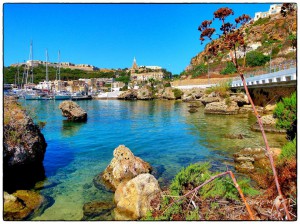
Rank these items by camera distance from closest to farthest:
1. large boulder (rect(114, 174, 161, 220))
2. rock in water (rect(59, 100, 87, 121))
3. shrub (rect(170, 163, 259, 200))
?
shrub (rect(170, 163, 259, 200)) → large boulder (rect(114, 174, 161, 220)) → rock in water (rect(59, 100, 87, 121))

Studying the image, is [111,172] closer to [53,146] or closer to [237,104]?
[53,146]

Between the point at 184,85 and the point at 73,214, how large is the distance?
71.4m

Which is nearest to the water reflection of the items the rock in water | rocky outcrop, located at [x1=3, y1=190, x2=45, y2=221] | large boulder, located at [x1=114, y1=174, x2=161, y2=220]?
the rock in water

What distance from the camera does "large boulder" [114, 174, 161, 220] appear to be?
7.49m

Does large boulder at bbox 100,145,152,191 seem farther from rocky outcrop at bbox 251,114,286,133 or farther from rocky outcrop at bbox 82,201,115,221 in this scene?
rocky outcrop at bbox 251,114,286,133

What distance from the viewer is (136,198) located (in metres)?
7.65

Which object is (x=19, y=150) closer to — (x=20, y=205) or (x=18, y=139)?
(x=18, y=139)

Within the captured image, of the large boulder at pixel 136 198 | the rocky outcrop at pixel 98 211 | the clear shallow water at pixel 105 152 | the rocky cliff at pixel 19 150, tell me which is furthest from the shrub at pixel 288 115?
the rocky cliff at pixel 19 150

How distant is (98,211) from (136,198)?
3.89 feet

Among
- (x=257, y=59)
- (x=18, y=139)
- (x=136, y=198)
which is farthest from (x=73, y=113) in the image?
(x=257, y=59)

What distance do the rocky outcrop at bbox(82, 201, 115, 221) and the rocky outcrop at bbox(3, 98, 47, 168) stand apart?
11.2 ft

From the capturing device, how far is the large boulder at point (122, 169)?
10.0 metres

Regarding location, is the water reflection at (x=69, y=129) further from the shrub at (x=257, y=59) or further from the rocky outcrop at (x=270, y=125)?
the shrub at (x=257, y=59)

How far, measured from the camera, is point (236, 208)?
17.1 feet
